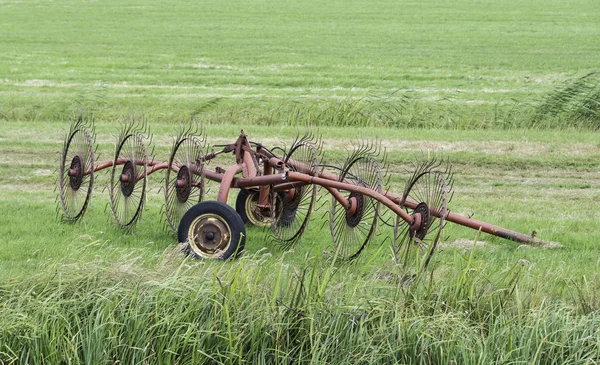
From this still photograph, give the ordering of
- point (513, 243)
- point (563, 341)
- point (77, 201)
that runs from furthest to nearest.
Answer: point (77, 201) → point (513, 243) → point (563, 341)

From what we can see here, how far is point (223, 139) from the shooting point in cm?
1444

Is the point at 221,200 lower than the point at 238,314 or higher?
higher

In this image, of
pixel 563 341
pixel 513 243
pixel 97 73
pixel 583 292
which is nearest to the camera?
pixel 563 341

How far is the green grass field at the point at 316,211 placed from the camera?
21.9 ft

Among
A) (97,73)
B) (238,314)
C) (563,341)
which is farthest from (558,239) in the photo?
(97,73)

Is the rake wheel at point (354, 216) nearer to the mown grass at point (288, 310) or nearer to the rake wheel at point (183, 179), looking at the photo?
the mown grass at point (288, 310)

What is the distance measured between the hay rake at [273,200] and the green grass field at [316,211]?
0.22 meters

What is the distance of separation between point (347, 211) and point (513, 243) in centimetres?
167

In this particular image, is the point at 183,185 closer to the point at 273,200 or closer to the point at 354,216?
→ the point at 273,200

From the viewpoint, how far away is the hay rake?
26.3 feet

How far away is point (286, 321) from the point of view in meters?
6.79

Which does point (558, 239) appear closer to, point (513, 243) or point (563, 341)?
→ point (513, 243)

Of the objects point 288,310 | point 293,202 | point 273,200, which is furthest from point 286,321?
point 293,202

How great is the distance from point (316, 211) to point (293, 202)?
1.42 m
